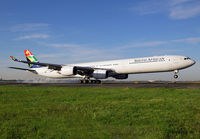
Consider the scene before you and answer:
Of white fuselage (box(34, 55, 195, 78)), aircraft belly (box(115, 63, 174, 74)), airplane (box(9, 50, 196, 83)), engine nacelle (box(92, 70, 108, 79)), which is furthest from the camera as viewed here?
engine nacelle (box(92, 70, 108, 79))

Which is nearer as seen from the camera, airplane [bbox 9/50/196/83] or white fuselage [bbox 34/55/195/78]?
white fuselage [bbox 34/55/195/78]

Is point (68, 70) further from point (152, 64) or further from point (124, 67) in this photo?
point (152, 64)

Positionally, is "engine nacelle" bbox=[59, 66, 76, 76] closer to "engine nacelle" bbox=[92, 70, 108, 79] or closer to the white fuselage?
"engine nacelle" bbox=[92, 70, 108, 79]

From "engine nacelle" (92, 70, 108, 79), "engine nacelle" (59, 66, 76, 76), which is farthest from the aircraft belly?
"engine nacelle" (59, 66, 76, 76)

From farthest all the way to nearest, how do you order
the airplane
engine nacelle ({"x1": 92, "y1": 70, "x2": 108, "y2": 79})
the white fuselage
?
1. engine nacelle ({"x1": 92, "y1": 70, "x2": 108, "y2": 79})
2. the airplane
3. the white fuselage

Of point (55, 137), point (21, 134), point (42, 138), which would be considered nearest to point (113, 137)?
point (55, 137)

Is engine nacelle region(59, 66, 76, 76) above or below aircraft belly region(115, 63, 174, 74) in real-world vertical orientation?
below

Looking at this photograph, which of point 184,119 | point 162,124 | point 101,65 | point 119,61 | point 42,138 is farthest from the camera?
point 101,65

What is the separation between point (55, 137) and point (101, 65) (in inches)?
1275

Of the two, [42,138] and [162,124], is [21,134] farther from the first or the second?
[162,124]

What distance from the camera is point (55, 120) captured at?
5.13 m

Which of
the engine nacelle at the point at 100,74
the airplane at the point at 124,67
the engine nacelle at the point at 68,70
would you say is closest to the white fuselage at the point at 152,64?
the airplane at the point at 124,67

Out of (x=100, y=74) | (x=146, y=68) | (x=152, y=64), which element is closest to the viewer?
(x=152, y=64)

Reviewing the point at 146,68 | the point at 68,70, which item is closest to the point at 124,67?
the point at 146,68
